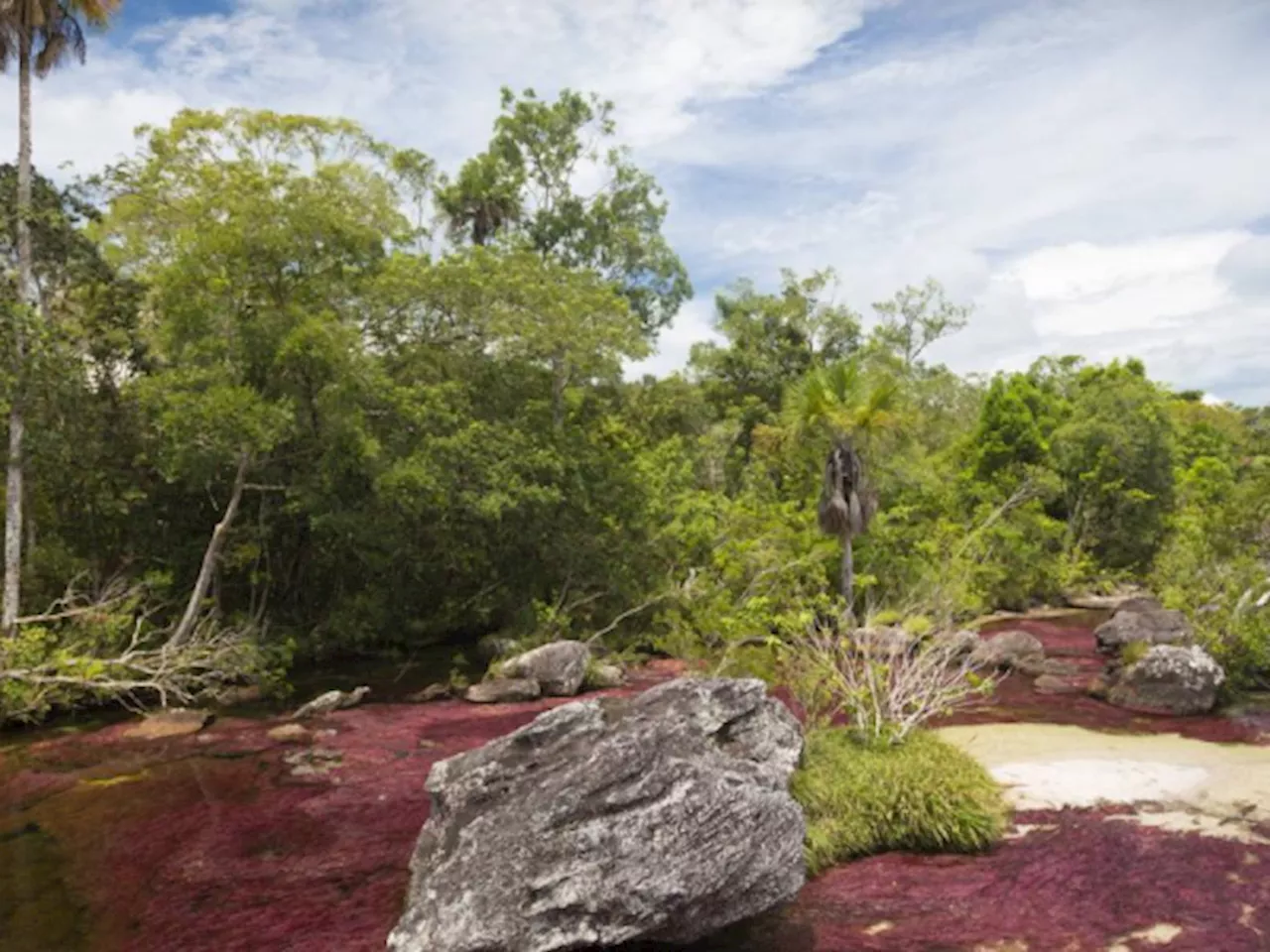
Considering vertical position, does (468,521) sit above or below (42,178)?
below

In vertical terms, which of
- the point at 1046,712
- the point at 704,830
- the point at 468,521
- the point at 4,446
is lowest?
the point at 1046,712

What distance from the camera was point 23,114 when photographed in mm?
17250

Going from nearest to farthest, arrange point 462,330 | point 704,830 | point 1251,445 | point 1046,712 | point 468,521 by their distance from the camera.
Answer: point 704,830
point 1046,712
point 468,521
point 462,330
point 1251,445

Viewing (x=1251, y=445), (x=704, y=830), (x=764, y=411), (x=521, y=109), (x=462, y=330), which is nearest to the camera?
(x=704, y=830)

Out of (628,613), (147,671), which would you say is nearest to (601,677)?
(628,613)

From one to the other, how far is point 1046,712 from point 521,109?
32379 mm

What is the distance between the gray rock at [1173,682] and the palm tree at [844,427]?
6.33 m

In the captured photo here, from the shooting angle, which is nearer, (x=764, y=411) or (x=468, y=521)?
(x=468, y=521)

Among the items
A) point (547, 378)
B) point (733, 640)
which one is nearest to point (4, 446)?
point (547, 378)

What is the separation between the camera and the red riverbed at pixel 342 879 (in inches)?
303

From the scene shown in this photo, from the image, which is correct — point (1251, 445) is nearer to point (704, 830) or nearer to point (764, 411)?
point (764, 411)

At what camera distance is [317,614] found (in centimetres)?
2384

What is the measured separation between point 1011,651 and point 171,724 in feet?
59.7

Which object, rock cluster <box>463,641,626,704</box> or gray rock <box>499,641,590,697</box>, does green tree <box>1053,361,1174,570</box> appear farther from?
gray rock <box>499,641,590,697</box>
